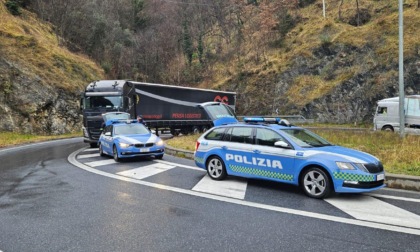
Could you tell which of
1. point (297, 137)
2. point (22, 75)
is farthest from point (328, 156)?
point (22, 75)

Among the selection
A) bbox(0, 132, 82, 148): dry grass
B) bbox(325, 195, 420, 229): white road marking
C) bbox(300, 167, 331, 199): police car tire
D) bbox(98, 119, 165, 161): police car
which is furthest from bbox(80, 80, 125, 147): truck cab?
bbox(325, 195, 420, 229): white road marking

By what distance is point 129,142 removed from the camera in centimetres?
1245

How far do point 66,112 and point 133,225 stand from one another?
3151cm

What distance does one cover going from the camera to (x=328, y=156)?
22.6 feet

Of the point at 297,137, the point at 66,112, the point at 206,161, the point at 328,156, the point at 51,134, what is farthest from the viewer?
the point at 66,112

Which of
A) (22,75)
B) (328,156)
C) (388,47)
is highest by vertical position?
(388,47)

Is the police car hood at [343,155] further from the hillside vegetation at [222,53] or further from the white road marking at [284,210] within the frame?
the hillside vegetation at [222,53]

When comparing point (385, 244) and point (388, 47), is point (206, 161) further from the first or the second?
point (388, 47)

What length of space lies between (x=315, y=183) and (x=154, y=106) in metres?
17.8

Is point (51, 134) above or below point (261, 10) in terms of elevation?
below

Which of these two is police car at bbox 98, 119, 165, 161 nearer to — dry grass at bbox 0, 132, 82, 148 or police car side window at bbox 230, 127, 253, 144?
police car side window at bbox 230, 127, 253, 144

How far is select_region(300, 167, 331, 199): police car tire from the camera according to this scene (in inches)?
268

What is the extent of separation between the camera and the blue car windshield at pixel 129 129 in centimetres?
1364

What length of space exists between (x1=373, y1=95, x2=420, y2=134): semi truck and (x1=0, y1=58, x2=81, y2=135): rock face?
27.3m
